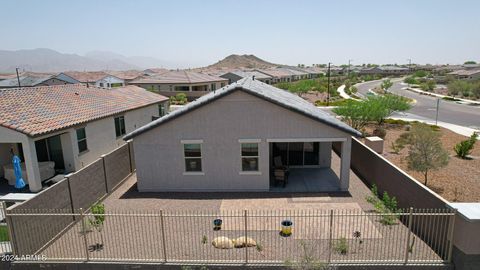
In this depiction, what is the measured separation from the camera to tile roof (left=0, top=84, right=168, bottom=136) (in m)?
15.4

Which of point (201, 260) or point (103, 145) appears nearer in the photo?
point (201, 260)

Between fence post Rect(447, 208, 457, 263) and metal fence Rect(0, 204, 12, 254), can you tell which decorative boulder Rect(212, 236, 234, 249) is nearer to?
metal fence Rect(0, 204, 12, 254)

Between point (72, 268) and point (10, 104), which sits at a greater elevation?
point (10, 104)

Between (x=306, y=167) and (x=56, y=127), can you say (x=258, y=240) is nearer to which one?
(x=306, y=167)

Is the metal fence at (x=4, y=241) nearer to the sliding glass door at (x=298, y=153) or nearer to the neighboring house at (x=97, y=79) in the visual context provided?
the sliding glass door at (x=298, y=153)

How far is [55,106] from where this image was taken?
18625 mm

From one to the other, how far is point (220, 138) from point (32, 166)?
841 cm

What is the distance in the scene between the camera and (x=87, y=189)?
13344 mm

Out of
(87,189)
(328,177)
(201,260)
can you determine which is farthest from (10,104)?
(328,177)

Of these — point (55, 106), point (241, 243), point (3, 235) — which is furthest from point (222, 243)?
point (55, 106)

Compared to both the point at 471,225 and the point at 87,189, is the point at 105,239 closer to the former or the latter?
the point at 87,189

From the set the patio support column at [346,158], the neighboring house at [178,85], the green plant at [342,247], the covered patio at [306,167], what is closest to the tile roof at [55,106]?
the covered patio at [306,167]

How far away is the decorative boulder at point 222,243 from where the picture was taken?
1009cm

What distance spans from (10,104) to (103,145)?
17.9 feet
